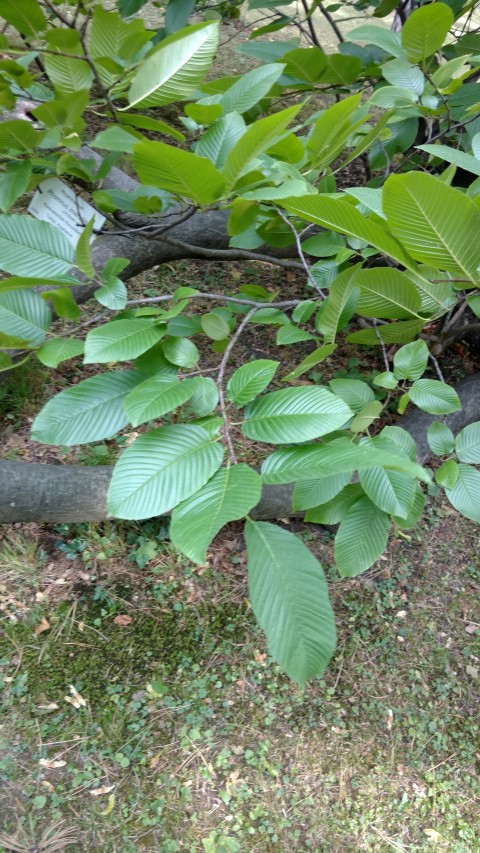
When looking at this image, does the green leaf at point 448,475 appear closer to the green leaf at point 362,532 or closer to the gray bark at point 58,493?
the green leaf at point 362,532

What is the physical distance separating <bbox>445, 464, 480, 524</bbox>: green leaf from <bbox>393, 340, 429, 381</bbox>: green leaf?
0.58 feet

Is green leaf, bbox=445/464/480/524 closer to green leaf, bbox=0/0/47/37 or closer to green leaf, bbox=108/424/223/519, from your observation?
green leaf, bbox=108/424/223/519

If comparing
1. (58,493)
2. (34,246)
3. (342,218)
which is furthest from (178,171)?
(58,493)

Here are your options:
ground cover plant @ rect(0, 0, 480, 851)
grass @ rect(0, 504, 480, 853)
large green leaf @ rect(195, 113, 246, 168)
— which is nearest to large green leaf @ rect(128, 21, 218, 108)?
ground cover plant @ rect(0, 0, 480, 851)

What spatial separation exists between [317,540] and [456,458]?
81cm

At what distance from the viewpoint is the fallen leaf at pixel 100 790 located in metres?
1.24

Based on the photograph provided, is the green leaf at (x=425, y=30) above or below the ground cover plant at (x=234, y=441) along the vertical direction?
above

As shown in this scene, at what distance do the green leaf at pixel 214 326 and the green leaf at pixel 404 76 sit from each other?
0.55m

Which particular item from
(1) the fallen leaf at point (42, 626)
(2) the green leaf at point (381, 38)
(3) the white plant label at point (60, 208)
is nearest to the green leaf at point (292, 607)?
(3) the white plant label at point (60, 208)

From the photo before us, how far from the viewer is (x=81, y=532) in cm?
154

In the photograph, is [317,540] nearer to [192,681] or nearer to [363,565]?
[192,681]

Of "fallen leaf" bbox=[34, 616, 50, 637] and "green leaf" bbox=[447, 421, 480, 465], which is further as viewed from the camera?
"fallen leaf" bbox=[34, 616, 50, 637]

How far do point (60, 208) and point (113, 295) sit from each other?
0.46 m

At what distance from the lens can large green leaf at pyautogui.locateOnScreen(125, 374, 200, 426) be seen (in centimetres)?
60
